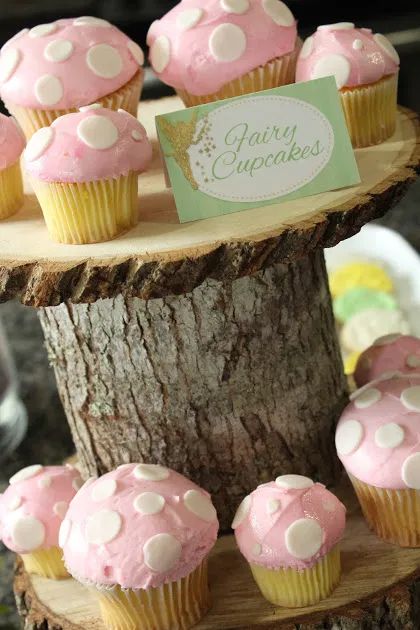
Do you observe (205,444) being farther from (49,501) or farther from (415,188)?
(415,188)

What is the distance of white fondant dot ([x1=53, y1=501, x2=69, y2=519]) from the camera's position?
1.62m

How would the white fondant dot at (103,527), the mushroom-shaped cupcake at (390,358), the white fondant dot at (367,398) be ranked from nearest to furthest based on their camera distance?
the white fondant dot at (103,527) < the white fondant dot at (367,398) < the mushroom-shaped cupcake at (390,358)

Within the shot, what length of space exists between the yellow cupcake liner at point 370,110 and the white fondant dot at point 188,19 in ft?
0.82

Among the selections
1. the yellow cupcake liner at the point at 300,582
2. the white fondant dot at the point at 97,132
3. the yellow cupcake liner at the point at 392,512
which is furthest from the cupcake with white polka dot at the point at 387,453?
the white fondant dot at the point at 97,132

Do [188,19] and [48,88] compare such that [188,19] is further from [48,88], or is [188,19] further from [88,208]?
[88,208]

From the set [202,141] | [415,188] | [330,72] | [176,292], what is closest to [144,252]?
[176,292]

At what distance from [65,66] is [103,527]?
0.68 m

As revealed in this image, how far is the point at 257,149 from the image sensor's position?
145 cm

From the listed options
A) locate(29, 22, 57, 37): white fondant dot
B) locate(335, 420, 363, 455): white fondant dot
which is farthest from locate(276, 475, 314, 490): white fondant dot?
locate(29, 22, 57, 37): white fondant dot

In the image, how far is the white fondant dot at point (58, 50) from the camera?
4.98 ft

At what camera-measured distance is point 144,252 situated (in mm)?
1357

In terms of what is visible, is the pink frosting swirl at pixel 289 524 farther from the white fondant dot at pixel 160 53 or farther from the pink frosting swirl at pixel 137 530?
the white fondant dot at pixel 160 53

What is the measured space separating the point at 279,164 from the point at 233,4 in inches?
11.1

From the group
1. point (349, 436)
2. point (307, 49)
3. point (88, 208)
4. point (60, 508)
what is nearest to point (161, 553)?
point (60, 508)
